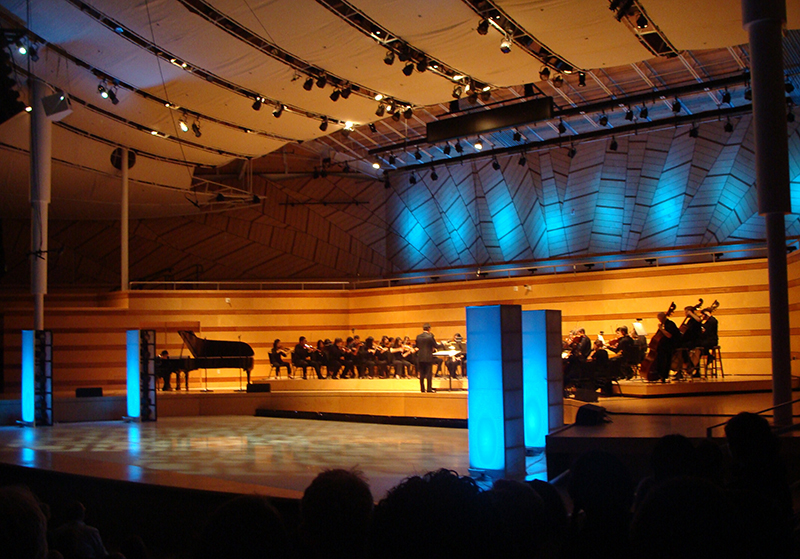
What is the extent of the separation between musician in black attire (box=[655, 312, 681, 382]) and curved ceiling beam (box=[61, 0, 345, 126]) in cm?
833

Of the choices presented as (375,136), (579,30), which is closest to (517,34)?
(579,30)

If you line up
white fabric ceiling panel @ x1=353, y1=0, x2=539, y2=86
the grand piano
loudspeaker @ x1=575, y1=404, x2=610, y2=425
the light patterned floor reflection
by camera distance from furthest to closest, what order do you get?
the grand piano < white fabric ceiling panel @ x1=353, y1=0, x2=539, y2=86 < loudspeaker @ x1=575, y1=404, x2=610, y2=425 < the light patterned floor reflection

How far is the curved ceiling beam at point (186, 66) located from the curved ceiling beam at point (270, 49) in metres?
1.24

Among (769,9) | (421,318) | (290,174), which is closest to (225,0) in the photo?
(769,9)

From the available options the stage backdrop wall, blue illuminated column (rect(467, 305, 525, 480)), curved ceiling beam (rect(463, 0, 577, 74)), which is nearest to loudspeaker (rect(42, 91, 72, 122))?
the stage backdrop wall

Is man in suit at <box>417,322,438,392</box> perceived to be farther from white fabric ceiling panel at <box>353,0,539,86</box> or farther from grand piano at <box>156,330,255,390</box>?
white fabric ceiling panel at <box>353,0,539,86</box>

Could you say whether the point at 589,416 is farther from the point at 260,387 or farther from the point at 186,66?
the point at 186,66

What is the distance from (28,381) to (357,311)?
9.10m

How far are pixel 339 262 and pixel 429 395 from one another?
981 cm

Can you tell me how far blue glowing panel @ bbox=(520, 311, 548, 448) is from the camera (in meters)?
8.12

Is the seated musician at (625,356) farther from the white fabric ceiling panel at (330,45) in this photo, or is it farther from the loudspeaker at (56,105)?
the loudspeaker at (56,105)

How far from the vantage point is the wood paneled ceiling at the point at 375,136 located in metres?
10.7

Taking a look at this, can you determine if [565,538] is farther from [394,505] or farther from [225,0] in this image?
[225,0]

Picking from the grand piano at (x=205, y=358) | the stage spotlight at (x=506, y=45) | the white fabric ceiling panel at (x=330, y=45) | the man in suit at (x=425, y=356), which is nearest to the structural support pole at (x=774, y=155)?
the stage spotlight at (x=506, y=45)
